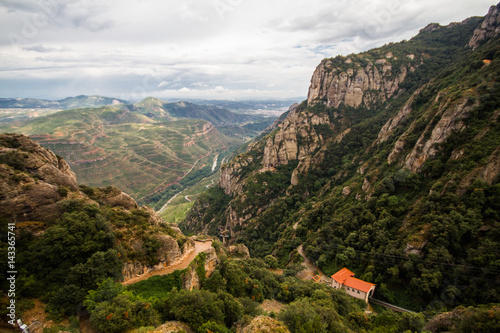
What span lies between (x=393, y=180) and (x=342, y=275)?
31771 mm

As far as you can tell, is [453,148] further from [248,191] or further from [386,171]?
[248,191]

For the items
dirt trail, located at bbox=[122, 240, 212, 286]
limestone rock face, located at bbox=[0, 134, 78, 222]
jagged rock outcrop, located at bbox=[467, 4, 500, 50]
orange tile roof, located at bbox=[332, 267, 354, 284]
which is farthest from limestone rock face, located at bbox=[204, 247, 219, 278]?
jagged rock outcrop, located at bbox=[467, 4, 500, 50]

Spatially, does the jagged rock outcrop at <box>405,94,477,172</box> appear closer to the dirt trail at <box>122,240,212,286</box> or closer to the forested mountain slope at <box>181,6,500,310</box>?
the forested mountain slope at <box>181,6,500,310</box>

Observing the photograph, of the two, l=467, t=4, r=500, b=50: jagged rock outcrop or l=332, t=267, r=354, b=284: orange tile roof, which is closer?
l=332, t=267, r=354, b=284: orange tile roof

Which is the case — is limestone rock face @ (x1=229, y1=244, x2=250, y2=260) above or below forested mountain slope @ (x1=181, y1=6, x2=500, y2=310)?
below

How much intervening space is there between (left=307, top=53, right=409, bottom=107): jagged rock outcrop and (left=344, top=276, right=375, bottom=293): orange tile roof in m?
124

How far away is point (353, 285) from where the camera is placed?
49.2 m

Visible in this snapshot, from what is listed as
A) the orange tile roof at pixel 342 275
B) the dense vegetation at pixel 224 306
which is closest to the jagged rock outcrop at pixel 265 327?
the dense vegetation at pixel 224 306

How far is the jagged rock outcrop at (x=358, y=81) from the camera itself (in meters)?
143

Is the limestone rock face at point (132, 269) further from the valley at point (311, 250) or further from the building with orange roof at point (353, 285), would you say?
the building with orange roof at point (353, 285)

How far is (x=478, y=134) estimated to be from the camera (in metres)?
53.5

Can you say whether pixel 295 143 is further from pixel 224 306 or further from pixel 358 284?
pixel 224 306

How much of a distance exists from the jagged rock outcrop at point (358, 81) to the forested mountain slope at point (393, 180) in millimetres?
646

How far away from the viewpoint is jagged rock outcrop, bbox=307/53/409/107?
143000 mm
